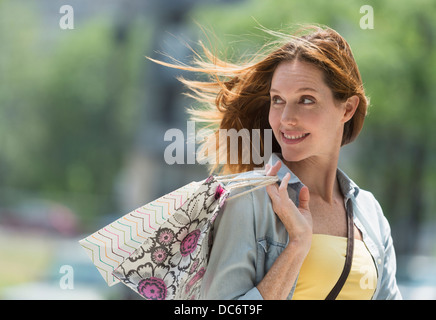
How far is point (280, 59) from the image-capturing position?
198 centimetres

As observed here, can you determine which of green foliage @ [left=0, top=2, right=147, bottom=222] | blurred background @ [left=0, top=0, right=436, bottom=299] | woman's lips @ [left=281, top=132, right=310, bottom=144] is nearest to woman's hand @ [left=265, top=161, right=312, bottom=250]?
woman's lips @ [left=281, top=132, right=310, bottom=144]

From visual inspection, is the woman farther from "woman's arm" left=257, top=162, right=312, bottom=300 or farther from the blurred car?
the blurred car

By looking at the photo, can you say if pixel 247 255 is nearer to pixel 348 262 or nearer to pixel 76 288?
pixel 348 262

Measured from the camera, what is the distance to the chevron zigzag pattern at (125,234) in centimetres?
178

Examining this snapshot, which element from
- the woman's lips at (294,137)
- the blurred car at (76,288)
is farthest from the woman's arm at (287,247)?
the blurred car at (76,288)

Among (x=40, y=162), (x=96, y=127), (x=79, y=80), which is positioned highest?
(x=79, y=80)

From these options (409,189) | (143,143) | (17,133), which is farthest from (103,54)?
(409,189)

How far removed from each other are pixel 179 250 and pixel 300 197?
1.45 ft

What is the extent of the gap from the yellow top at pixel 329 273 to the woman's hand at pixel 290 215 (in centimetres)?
9

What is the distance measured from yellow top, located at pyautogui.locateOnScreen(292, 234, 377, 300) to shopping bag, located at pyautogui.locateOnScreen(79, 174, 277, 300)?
29 centimetres

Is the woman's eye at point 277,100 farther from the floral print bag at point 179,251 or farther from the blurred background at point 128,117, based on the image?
the blurred background at point 128,117

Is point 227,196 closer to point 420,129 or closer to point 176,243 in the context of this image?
point 176,243

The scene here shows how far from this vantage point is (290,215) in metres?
1.83
